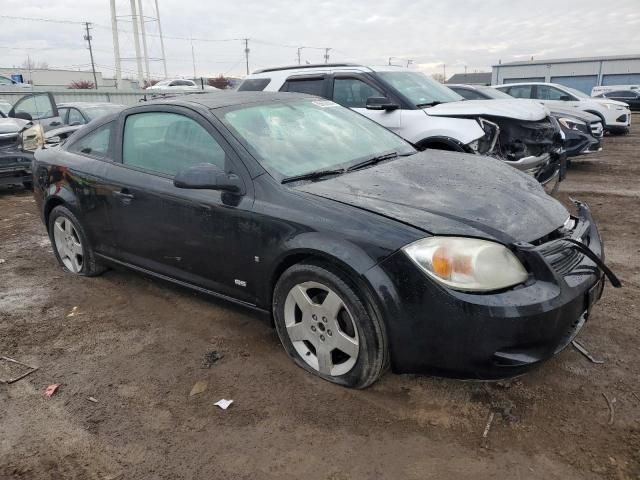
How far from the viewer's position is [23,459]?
8.03 feet

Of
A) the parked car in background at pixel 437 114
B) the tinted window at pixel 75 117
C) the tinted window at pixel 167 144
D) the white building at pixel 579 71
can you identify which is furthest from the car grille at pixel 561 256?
the white building at pixel 579 71

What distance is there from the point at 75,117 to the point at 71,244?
7316 mm

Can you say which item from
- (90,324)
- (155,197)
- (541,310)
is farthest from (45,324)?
(541,310)

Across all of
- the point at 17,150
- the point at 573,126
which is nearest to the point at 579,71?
the point at 573,126

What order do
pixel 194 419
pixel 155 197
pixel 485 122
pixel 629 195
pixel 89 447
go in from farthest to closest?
1. pixel 629 195
2. pixel 485 122
3. pixel 155 197
4. pixel 194 419
5. pixel 89 447

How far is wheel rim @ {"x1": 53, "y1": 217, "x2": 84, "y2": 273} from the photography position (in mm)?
4516

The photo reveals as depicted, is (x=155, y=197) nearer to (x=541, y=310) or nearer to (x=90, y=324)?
(x=90, y=324)

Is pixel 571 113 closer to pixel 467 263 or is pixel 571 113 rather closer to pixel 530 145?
pixel 530 145

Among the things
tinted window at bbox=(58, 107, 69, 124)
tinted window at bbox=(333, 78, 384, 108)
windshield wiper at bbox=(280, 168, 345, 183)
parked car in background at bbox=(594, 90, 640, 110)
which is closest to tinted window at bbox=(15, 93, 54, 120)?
tinted window at bbox=(58, 107, 69, 124)

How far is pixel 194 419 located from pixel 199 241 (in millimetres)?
1121

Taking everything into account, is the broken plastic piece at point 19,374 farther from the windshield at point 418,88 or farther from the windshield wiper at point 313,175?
the windshield at point 418,88

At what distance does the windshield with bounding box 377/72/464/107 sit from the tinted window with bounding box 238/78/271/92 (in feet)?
5.63

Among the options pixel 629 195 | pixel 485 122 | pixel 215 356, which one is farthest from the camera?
pixel 629 195

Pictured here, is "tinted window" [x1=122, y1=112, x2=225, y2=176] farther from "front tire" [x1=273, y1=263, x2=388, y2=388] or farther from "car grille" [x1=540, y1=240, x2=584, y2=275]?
"car grille" [x1=540, y1=240, x2=584, y2=275]
